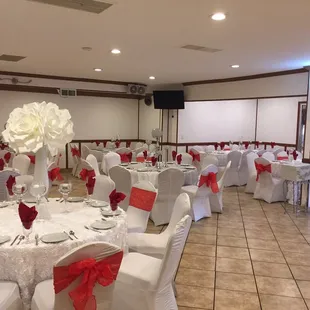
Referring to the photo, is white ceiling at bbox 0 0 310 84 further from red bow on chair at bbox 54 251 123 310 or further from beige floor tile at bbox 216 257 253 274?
beige floor tile at bbox 216 257 253 274

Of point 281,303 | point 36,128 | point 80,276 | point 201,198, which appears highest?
point 36,128

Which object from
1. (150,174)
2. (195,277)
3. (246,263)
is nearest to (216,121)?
(150,174)

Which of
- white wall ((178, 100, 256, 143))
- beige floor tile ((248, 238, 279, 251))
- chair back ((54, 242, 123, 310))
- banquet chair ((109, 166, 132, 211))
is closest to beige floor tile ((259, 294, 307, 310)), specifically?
beige floor tile ((248, 238, 279, 251))

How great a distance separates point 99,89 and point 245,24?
21.4ft

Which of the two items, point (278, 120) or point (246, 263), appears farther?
point (278, 120)

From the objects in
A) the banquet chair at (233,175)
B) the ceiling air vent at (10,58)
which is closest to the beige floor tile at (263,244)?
the banquet chair at (233,175)

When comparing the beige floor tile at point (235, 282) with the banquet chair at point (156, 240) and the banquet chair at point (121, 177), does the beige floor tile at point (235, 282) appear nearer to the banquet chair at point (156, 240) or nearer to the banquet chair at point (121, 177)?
the banquet chair at point (156, 240)

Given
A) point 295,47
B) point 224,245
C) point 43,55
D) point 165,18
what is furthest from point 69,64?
point 224,245

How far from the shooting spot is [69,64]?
679cm

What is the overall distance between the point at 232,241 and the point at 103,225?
2.49m

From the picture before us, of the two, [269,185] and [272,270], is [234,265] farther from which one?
[269,185]

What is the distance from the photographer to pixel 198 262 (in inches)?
152

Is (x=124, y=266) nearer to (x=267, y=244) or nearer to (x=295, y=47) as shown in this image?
(x=267, y=244)

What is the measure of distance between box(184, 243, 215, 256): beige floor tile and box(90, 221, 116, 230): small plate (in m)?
1.79
